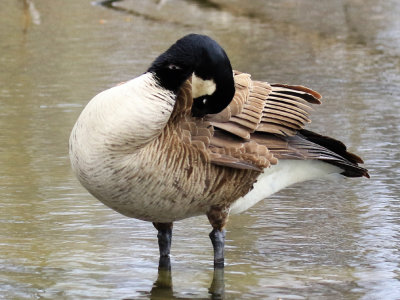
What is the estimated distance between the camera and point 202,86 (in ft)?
15.0

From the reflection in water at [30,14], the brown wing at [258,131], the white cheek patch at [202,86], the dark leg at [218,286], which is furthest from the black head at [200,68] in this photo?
the reflection in water at [30,14]

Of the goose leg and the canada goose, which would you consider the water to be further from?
the canada goose

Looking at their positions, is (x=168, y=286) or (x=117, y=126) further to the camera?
(x=168, y=286)

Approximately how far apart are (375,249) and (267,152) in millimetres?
938

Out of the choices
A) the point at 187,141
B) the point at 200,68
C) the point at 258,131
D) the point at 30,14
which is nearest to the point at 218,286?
the point at 187,141

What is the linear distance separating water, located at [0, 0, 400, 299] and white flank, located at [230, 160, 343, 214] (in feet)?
1.10

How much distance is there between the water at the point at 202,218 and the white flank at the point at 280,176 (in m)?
0.34

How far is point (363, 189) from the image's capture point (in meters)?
6.58

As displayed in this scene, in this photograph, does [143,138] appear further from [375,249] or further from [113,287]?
[375,249]

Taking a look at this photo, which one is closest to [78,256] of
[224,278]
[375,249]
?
[224,278]

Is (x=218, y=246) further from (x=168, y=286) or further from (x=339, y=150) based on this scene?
(x=339, y=150)

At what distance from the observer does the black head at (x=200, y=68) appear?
4480 mm

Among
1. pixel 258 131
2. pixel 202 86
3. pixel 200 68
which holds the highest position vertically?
pixel 200 68

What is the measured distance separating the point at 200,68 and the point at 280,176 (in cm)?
108
